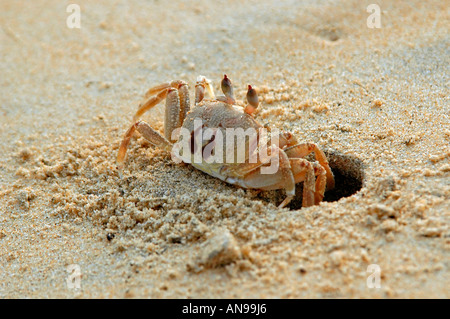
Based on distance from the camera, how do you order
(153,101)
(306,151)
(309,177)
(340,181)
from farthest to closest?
(153,101)
(340,181)
(306,151)
(309,177)

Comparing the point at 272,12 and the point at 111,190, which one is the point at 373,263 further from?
the point at 272,12

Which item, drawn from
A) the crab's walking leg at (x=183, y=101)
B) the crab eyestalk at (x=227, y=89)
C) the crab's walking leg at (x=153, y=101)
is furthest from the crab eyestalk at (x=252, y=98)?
the crab's walking leg at (x=153, y=101)

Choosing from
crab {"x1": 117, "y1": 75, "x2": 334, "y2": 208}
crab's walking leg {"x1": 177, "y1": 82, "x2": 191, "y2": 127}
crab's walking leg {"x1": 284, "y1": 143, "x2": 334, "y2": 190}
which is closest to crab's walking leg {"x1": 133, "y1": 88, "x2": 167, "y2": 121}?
crab's walking leg {"x1": 177, "y1": 82, "x2": 191, "y2": 127}

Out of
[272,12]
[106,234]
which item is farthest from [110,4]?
[106,234]

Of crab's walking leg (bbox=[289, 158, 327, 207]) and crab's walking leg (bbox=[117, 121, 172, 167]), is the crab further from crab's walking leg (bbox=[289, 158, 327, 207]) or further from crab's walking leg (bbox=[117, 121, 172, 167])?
crab's walking leg (bbox=[117, 121, 172, 167])

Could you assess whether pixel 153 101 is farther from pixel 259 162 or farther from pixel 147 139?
pixel 259 162

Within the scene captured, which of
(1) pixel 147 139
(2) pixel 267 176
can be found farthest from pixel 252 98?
(1) pixel 147 139

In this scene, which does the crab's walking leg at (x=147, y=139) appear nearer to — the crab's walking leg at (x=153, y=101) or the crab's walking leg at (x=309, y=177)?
the crab's walking leg at (x=153, y=101)
